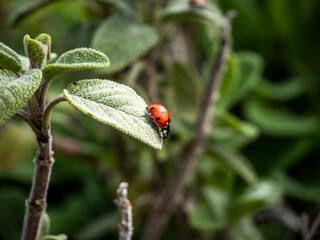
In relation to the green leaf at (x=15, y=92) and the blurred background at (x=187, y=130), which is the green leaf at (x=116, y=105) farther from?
the blurred background at (x=187, y=130)

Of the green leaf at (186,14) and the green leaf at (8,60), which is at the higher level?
the green leaf at (186,14)

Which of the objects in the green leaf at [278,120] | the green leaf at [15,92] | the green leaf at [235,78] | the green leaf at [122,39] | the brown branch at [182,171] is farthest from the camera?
the green leaf at [278,120]

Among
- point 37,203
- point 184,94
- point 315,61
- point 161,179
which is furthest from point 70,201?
point 315,61

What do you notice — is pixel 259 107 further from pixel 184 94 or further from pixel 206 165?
pixel 184 94

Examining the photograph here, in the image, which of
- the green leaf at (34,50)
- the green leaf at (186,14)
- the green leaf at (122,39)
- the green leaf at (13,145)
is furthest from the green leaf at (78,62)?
the green leaf at (13,145)

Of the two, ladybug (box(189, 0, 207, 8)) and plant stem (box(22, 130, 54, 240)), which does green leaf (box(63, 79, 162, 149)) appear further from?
ladybug (box(189, 0, 207, 8))

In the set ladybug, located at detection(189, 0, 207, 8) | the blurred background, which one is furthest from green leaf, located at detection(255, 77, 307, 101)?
ladybug, located at detection(189, 0, 207, 8)
